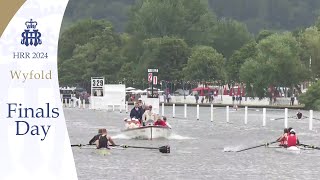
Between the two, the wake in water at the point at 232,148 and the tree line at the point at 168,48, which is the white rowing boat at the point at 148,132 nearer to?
the wake in water at the point at 232,148

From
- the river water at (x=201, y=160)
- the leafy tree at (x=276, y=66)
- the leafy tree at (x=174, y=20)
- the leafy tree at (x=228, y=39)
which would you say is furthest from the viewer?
the leafy tree at (x=228, y=39)

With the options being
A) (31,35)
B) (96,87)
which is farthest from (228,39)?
(31,35)

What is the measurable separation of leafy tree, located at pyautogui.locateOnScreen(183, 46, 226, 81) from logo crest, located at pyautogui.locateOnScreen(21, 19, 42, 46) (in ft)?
427

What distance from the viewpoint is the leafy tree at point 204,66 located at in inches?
5842

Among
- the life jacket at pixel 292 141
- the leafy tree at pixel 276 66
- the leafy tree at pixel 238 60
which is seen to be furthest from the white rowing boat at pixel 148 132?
the leafy tree at pixel 238 60

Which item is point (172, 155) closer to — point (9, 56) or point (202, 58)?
point (9, 56)

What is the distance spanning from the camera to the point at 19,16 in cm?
1767

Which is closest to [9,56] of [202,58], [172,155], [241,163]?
[241,163]

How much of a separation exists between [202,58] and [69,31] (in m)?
47.6

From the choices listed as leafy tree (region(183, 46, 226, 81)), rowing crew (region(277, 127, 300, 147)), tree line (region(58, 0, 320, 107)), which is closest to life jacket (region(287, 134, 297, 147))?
rowing crew (region(277, 127, 300, 147))

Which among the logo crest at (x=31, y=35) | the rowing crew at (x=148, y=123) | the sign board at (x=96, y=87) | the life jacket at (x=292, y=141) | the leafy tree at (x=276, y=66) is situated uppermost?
the leafy tree at (x=276, y=66)

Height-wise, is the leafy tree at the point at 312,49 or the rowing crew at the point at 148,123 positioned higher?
the leafy tree at the point at 312,49

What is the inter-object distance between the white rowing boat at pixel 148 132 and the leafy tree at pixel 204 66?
96.2 metres

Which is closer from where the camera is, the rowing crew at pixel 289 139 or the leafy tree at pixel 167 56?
the rowing crew at pixel 289 139
